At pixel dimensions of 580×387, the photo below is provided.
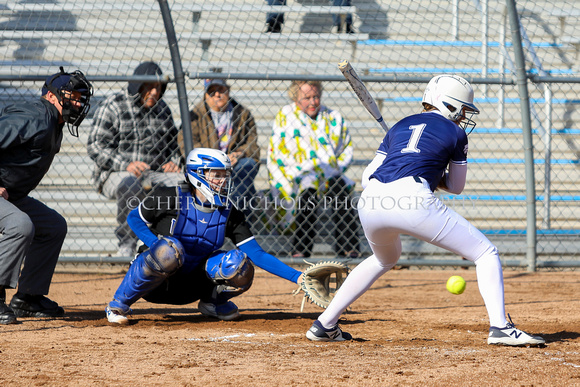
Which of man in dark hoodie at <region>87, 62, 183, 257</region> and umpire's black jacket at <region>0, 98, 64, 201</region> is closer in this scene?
umpire's black jacket at <region>0, 98, 64, 201</region>

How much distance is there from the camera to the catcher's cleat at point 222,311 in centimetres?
496

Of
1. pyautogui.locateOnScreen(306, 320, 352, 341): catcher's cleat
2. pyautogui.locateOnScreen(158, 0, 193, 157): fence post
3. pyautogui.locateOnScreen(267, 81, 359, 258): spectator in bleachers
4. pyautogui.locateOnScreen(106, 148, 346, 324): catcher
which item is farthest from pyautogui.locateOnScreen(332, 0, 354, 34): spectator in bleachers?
pyautogui.locateOnScreen(306, 320, 352, 341): catcher's cleat

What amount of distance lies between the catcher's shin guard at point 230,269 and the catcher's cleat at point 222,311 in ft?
0.51

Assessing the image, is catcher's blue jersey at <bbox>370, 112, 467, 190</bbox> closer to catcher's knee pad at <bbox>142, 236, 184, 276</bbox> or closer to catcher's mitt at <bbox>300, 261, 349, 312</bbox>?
catcher's mitt at <bbox>300, 261, 349, 312</bbox>

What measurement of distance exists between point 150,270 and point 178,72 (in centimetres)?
274

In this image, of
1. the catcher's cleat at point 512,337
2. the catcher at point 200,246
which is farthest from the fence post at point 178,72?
the catcher's cleat at point 512,337

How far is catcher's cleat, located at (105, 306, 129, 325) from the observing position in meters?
4.64

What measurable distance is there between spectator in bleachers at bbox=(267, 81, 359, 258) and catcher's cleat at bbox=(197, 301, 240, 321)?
8.00ft

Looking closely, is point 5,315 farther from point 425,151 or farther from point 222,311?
point 425,151

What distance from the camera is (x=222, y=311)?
4.97 metres

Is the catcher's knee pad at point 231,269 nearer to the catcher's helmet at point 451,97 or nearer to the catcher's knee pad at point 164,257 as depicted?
the catcher's knee pad at point 164,257

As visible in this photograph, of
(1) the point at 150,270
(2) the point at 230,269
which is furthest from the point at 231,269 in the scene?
(1) the point at 150,270

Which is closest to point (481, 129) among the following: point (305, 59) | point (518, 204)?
point (518, 204)

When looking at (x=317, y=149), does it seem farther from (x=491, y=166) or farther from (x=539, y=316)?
(x=539, y=316)
